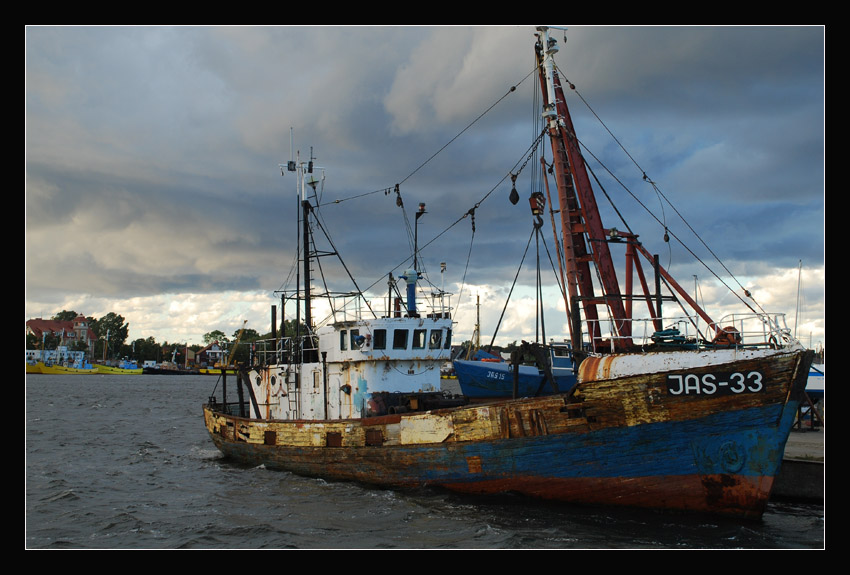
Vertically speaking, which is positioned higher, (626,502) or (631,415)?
(631,415)

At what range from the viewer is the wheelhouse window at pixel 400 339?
19.6 metres

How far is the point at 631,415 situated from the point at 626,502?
2012mm

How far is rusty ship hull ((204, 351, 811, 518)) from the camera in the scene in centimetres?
1325

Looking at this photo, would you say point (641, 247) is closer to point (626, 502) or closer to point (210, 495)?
point (626, 502)

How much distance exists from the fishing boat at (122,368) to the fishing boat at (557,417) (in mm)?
122242

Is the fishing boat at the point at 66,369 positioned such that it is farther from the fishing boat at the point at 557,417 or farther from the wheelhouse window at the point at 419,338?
the wheelhouse window at the point at 419,338

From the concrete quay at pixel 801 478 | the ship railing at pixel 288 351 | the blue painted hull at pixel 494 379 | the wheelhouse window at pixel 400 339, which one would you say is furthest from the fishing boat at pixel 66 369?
the concrete quay at pixel 801 478

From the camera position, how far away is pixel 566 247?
22.7m

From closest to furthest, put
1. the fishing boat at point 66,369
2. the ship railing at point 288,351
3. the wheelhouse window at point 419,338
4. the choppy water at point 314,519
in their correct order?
1. the choppy water at point 314,519
2. the wheelhouse window at point 419,338
3. the ship railing at point 288,351
4. the fishing boat at point 66,369

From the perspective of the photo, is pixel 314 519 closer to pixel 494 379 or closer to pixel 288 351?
pixel 288 351

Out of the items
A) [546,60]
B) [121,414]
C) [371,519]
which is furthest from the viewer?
[121,414]

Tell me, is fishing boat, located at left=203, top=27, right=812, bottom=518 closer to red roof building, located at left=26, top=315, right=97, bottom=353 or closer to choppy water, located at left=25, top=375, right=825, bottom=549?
choppy water, located at left=25, top=375, right=825, bottom=549

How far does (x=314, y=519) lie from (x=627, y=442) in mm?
7361
